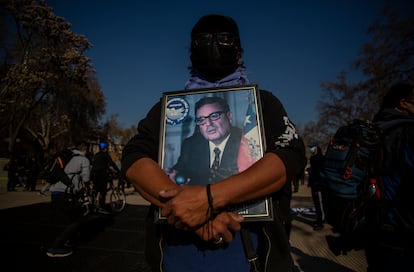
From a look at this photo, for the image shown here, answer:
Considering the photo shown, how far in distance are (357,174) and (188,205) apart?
1498mm

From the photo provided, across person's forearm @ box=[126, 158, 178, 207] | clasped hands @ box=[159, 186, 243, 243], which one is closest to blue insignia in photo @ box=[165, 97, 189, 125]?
person's forearm @ box=[126, 158, 178, 207]

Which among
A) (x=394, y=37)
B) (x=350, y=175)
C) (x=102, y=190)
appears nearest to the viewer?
(x=350, y=175)

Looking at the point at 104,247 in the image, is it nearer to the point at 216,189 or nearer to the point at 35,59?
the point at 216,189

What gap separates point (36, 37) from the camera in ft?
59.4

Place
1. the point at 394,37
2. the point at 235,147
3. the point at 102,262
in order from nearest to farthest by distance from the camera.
A: 1. the point at 235,147
2. the point at 102,262
3. the point at 394,37

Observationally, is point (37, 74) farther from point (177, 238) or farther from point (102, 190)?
point (177, 238)

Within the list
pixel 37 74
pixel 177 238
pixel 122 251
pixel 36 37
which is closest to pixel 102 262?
pixel 122 251

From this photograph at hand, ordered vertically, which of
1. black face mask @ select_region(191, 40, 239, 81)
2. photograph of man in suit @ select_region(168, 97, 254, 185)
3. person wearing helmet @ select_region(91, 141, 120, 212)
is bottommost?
person wearing helmet @ select_region(91, 141, 120, 212)

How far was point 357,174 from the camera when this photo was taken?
74.7 inches

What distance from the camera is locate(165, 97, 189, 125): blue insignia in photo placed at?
1.21m

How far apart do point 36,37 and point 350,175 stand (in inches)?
866

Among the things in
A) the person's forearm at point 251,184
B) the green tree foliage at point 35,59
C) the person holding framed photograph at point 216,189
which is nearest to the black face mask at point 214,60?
the person holding framed photograph at point 216,189

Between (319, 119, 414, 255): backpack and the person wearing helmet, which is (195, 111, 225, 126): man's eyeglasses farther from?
the person wearing helmet

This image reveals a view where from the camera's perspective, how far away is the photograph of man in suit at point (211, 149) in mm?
1086
